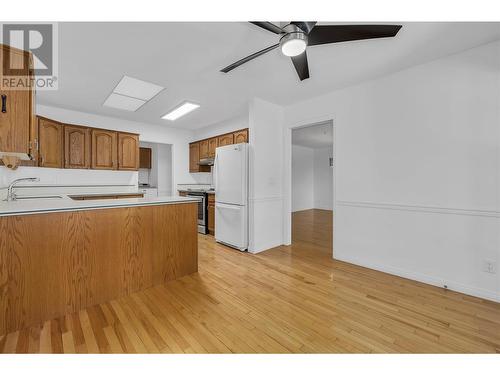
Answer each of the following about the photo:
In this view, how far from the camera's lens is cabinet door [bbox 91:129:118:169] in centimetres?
422

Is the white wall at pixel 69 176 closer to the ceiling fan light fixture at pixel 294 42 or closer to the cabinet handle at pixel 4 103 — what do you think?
the cabinet handle at pixel 4 103

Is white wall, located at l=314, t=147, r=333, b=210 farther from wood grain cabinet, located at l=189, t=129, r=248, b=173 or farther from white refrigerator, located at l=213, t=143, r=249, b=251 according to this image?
white refrigerator, located at l=213, t=143, r=249, b=251

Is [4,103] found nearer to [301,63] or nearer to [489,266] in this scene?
[301,63]

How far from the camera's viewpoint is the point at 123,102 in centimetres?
364

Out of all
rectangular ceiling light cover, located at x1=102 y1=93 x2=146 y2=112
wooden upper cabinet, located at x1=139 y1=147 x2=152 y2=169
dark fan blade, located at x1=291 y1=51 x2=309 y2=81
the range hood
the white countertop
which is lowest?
the white countertop

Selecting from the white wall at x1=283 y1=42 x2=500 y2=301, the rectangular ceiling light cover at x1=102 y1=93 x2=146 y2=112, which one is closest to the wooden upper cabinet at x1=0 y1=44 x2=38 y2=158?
the rectangular ceiling light cover at x1=102 y1=93 x2=146 y2=112

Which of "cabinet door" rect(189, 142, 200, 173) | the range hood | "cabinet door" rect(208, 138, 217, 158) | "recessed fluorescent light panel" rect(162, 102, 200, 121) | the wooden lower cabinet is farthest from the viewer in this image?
"cabinet door" rect(189, 142, 200, 173)

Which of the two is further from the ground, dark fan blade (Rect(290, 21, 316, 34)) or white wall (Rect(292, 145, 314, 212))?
dark fan blade (Rect(290, 21, 316, 34))

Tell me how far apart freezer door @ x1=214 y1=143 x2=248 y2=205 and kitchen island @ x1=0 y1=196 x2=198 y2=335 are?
1087 millimetres

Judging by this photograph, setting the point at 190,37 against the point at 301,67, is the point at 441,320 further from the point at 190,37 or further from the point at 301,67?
the point at 190,37

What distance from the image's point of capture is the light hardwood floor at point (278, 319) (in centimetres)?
147

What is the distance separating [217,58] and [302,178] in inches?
259

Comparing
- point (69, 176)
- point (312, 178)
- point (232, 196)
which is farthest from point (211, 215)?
point (312, 178)

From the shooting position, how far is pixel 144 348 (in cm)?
143
